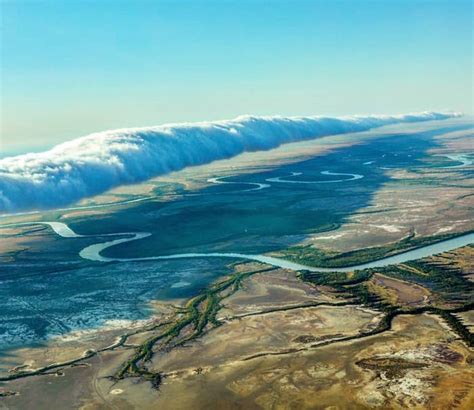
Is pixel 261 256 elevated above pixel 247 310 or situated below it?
below

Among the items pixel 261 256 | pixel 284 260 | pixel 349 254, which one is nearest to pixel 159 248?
pixel 261 256

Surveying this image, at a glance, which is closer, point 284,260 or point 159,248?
point 284,260

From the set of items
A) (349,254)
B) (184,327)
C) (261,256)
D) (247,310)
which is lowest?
(349,254)

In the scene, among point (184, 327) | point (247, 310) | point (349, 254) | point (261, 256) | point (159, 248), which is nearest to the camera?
point (184, 327)

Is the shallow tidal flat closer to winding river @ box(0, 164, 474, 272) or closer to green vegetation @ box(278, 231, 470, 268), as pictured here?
green vegetation @ box(278, 231, 470, 268)

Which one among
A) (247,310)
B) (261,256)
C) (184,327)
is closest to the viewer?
(184,327)

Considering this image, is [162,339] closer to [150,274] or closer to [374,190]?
[150,274]

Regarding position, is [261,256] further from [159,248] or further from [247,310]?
[247,310]

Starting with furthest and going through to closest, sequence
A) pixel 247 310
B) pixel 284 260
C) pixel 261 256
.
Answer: pixel 261 256, pixel 284 260, pixel 247 310

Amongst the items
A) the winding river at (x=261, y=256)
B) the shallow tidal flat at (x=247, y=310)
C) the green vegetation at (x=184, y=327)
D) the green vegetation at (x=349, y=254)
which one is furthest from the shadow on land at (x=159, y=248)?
the green vegetation at (x=349, y=254)

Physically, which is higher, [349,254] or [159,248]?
[159,248]

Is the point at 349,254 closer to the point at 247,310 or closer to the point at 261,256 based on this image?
the point at 261,256

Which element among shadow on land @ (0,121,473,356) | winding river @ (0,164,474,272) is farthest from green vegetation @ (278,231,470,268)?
shadow on land @ (0,121,473,356)
